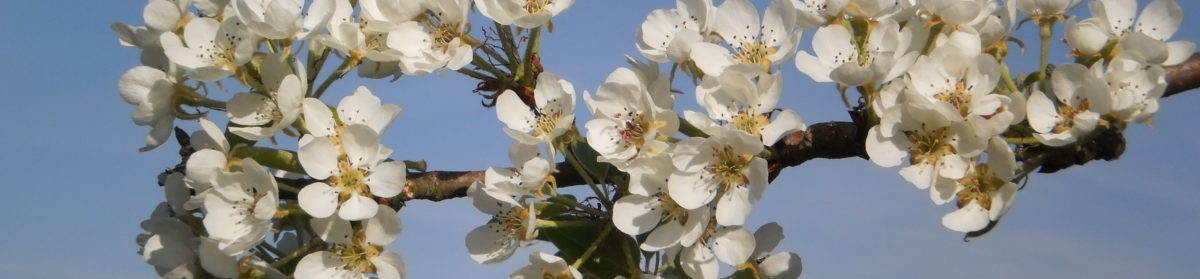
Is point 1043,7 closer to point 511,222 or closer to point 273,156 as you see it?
point 511,222

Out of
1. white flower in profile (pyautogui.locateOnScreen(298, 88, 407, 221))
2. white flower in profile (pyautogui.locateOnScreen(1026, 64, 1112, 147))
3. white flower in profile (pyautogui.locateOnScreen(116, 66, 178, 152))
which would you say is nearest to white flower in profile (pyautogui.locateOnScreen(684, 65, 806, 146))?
white flower in profile (pyautogui.locateOnScreen(1026, 64, 1112, 147))

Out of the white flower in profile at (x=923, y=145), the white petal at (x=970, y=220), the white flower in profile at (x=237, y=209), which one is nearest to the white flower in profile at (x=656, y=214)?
the white flower in profile at (x=923, y=145)

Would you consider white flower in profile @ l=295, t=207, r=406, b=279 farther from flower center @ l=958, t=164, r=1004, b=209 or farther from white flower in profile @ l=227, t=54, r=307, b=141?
flower center @ l=958, t=164, r=1004, b=209

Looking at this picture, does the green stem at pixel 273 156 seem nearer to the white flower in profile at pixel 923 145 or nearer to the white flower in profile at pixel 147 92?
the white flower in profile at pixel 147 92

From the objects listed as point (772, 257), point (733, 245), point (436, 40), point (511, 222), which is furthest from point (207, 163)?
point (772, 257)

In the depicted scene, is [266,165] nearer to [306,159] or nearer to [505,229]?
[306,159]

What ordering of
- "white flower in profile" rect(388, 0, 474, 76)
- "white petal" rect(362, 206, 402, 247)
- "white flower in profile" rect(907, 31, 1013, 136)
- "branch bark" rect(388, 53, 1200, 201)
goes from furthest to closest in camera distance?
1. "white flower in profile" rect(388, 0, 474, 76)
2. "white petal" rect(362, 206, 402, 247)
3. "branch bark" rect(388, 53, 1200, 201)
4. "white flower in profile" rect(907, 31, 1013, 136)

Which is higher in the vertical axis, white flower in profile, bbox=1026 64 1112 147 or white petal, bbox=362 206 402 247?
white flower in profile, bbox=1026 64 1112 147
